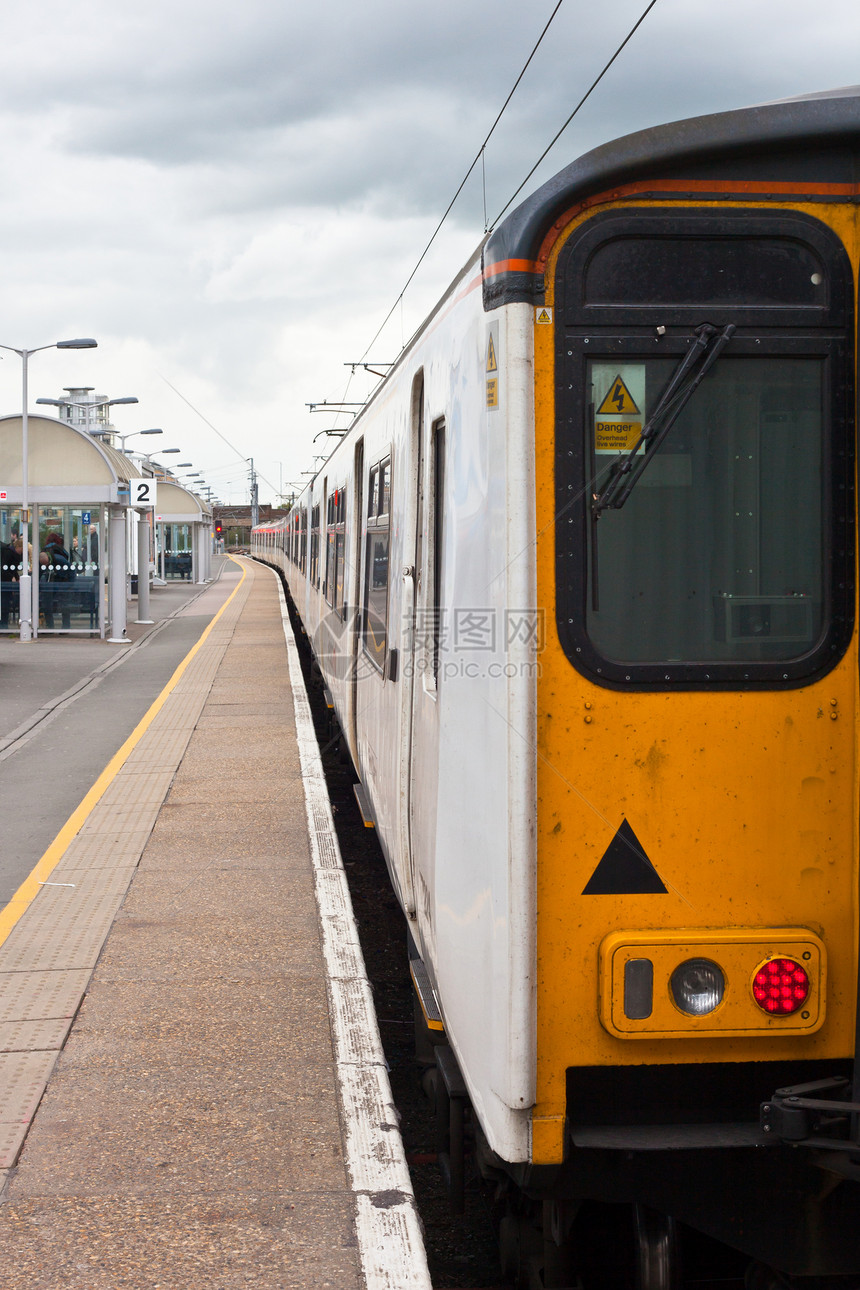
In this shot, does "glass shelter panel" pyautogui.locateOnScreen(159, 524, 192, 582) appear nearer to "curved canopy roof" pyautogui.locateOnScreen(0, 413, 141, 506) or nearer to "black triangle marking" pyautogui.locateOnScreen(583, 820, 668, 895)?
"curved canopy roof" pyautogui.locateOnScreen(0, 413, 141, 506)

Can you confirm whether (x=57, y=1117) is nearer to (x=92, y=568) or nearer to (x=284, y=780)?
(x=284, y=780)

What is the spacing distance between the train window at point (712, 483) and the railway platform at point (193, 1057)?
1721mm

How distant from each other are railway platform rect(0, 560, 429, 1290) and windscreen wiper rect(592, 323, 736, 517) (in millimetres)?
1985

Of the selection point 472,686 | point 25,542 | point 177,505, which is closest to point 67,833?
point 472,686

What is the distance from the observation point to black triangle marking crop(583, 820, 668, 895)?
9.26 ft

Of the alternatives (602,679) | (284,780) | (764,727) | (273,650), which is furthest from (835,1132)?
(273,650)

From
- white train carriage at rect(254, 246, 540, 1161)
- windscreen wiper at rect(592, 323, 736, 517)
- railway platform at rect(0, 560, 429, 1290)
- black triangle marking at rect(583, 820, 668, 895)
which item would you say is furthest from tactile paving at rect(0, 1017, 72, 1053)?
windscreen wiper at rect(592, 323, 736, 517)

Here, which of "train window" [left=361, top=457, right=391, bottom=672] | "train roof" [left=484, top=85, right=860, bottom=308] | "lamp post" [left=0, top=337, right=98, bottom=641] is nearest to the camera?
"train roof" [left=484, top=85, right=860, bottom=308]

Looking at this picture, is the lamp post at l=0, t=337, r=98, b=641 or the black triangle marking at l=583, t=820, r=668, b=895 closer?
the black triangle marking at l=583, t=820, r=668, b=895

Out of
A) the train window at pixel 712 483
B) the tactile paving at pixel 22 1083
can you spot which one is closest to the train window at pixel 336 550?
the tactile paving at pixel 22 1083

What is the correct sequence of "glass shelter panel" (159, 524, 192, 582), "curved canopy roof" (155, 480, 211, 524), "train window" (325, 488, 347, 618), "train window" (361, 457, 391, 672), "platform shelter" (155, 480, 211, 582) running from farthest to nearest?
"glass shelter panel" (159, 524, 192, 582), "platform shelter" (155, 480, 211, 582), "curved canopy roof" (155, 480, 211, 524), "train window" (325, 488, 347, 618), "train window" (361, 457, 391, 672)

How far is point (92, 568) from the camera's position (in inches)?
952

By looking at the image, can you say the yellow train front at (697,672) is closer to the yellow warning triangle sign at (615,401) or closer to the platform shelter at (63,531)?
the yellow warning triangle sign at (615,401)

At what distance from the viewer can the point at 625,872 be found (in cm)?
283
